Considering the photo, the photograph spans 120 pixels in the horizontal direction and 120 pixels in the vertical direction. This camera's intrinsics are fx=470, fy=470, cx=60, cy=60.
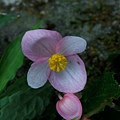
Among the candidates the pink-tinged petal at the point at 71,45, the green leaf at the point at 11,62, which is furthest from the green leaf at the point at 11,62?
the pink-tinged petal at the point at 71,45

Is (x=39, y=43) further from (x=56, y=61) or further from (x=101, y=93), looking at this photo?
(x=101, y=93)

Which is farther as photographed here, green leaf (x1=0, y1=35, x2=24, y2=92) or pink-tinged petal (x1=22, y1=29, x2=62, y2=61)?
green leaf (x1=0, y1=35, x2=24, y2=92)

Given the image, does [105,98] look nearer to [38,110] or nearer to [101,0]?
[38,110]

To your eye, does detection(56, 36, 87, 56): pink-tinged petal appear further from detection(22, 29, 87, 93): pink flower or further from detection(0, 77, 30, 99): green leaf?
detection(0, 77, 30, 99): green leaf

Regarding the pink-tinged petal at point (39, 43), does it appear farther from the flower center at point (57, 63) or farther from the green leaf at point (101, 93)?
the green leaf at point (101, 93)

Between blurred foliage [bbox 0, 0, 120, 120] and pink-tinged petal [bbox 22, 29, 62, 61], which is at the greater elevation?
pink-tinged petal [bbox 22, 29, 62, 61]

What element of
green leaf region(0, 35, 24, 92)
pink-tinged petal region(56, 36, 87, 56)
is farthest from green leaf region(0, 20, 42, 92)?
pink-tinged petal region(56, 36, 87, 56)

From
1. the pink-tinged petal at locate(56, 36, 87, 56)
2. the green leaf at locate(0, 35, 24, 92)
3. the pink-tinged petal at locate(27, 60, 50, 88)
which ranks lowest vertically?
the green leaf at locate(0, 35, 24, 92)
